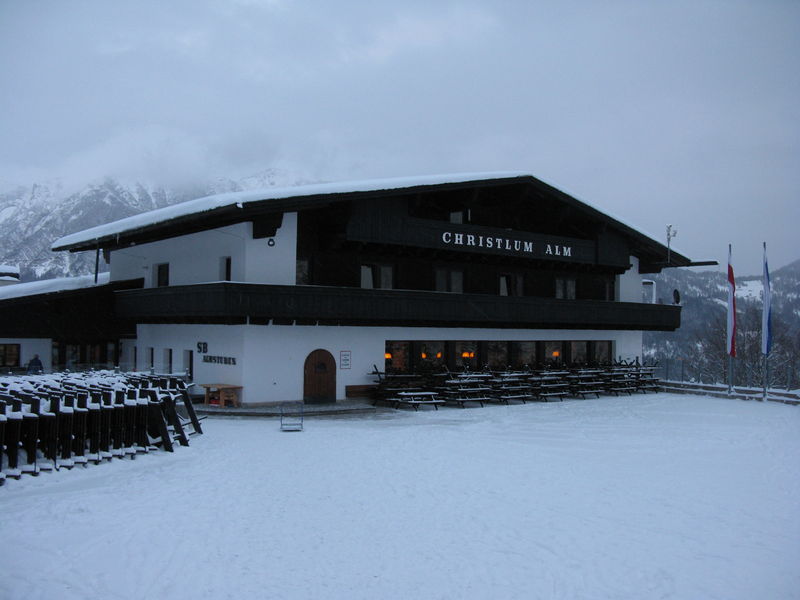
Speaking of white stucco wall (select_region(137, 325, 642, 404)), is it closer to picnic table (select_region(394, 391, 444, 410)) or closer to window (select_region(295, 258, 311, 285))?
window (select_region(295, 258, 311, 285))

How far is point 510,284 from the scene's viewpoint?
31.6 metres

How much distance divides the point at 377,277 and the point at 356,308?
10.2ft

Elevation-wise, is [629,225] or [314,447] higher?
[629,225]

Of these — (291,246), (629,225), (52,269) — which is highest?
(52,269)

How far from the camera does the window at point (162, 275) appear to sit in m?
28.9

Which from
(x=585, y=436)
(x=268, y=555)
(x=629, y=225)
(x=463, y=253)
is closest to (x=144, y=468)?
(x=268, y=555)

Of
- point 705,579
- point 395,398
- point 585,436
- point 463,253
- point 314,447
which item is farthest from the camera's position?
Result: point 463,253

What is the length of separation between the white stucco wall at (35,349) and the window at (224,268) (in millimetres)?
9134

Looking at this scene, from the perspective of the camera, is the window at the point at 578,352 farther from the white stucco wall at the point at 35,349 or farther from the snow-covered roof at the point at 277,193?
the white stucco wall at the point at 35,349

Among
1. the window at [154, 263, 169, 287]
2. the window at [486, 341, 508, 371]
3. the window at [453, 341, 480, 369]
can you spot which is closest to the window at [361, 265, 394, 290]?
the window at [453, 341, 480, 369]

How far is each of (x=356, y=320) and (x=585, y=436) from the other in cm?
973

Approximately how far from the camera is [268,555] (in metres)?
8.41

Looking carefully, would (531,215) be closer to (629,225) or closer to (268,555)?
(629,225)

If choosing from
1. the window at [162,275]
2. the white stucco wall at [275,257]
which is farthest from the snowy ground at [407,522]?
the window at [162,275]
